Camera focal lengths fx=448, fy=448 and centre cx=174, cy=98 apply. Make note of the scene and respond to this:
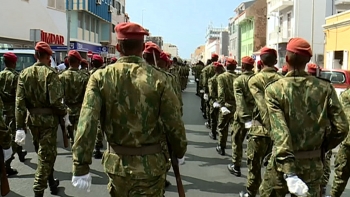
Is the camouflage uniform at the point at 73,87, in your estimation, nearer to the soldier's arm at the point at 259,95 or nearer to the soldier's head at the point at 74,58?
the soldier's head at the point at 74,58

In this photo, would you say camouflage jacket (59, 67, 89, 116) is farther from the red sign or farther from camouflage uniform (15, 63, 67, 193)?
the red sign

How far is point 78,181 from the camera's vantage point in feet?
11.0

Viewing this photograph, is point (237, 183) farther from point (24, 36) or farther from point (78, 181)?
point (24, 36)

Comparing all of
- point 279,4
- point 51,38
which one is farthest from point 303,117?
point 279,4

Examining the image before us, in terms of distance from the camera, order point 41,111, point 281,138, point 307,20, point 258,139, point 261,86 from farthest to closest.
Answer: point 307,20 → point 41,111 → point 258,139 → point 261,86 → point 281,138

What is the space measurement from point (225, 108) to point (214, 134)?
9.51ft

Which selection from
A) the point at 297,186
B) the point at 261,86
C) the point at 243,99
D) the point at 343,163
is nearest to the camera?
the point at 297,186

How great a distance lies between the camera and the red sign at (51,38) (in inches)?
1043

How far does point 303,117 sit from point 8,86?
5526mm

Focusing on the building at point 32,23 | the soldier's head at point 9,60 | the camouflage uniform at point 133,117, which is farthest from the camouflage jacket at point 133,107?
the building at point 32,23

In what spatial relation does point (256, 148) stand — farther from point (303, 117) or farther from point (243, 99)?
point (303, 117)

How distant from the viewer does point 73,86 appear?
8.52m

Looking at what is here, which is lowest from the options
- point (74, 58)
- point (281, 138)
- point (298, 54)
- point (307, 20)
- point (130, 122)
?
point (281, 138)

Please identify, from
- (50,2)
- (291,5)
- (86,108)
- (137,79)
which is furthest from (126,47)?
(291,5)
